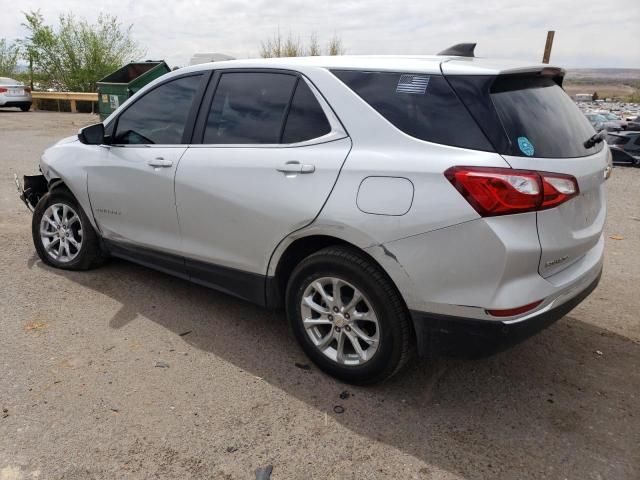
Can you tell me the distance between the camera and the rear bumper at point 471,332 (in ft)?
8.38

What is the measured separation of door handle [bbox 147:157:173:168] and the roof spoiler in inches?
74.0

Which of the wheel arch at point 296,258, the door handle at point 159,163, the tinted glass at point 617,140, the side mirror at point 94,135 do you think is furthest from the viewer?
the tinted glass at point 617,140

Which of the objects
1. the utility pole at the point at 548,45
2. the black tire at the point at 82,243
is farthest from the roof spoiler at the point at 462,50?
the utility pole at the point at 548,45

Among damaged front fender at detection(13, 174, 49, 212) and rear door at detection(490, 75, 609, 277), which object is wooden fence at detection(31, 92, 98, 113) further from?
rear door at detection(490, 75, 609, 277)

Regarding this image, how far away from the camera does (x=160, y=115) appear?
3928 millimetres

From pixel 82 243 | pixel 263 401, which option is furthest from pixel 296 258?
pixel 82 243

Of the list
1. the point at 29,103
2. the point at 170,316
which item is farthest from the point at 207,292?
the point at 29,103

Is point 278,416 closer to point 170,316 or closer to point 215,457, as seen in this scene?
point 215,457

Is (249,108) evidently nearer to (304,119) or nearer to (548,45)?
(304,119)

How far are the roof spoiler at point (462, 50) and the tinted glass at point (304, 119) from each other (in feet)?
2.83

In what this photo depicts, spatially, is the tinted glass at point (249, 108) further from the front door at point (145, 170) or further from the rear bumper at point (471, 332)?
the rear bumper at point (471, 332)

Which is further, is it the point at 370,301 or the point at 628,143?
the point at 628,143

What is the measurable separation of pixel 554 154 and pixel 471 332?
0.94 meters

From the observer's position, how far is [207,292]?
442 centimetres
